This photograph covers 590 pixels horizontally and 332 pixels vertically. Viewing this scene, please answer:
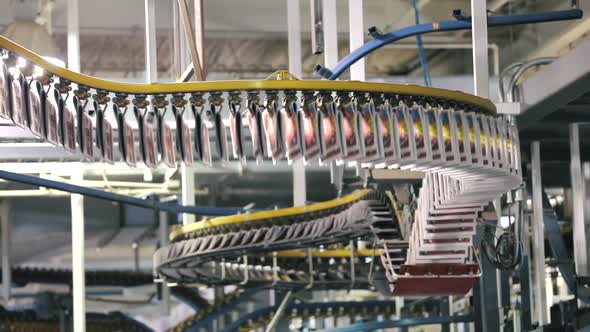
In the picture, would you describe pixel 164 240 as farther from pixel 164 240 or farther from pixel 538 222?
pixel 538 222

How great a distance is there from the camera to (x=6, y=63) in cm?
634

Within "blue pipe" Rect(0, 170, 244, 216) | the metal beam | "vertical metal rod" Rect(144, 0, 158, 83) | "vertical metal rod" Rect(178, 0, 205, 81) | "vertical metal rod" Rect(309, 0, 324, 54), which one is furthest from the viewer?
"blue pipe" Rect(0, 170, 244, 216)

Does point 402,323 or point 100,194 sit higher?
point 100,194

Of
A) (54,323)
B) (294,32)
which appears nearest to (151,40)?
(294,32)

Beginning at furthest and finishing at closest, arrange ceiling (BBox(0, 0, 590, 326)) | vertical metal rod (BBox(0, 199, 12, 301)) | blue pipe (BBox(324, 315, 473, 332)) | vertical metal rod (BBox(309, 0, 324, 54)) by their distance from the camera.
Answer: vertical metal rod (BBox(0, 199, 12, 301)) → ceiling (BBox(0, 0, 590, 326)) → blue pipe (BBox(324, 315, 473, 332)) → vertical metal rod (BBox(309, 0, 324, 54))

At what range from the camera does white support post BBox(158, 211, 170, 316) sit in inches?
902

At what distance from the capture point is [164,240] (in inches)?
899

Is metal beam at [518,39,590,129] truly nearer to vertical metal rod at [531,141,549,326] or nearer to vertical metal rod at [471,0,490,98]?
vertical metal rod at [471,0,490,98]

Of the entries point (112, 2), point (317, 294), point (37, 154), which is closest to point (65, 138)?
point (37, 154)

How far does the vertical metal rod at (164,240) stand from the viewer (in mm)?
22903

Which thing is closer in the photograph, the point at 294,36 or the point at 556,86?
the point at 556,86

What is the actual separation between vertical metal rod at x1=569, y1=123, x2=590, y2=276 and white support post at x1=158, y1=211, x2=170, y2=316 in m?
11.7

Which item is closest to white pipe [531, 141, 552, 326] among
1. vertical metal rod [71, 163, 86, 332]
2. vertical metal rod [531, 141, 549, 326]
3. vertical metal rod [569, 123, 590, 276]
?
vertical metal rod [531, 141, 549, 326]

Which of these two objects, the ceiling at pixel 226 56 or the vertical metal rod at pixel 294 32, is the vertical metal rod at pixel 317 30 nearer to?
the vertical metal rod at pixel 294 32
